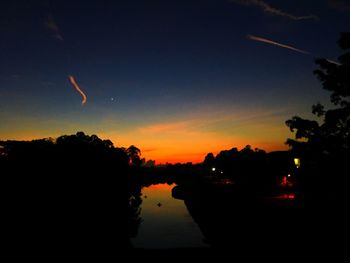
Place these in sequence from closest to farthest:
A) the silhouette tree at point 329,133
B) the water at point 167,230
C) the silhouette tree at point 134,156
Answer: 1. the silhouette tree at point 329,133
2. the water at point 167,230
3. the silhouette tree at point 134,156

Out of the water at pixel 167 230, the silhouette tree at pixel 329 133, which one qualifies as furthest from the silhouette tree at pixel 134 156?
the silhouette tree at pixel 329 133

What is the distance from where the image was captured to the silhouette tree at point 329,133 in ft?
65.7

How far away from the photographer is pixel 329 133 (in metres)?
21.4

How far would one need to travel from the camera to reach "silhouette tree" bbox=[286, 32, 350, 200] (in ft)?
65.7

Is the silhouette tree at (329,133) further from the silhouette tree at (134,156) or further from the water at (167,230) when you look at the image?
the silhouette tree at (134,156)

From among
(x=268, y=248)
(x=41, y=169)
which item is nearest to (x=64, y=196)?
(x=41, y=169)

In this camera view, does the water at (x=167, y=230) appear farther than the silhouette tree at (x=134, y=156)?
No

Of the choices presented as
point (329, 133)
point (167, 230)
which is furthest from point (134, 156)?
point (329, 133)

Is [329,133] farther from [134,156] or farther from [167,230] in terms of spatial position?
[134,156]

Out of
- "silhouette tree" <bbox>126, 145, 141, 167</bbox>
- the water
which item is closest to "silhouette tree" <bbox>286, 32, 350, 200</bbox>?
the water

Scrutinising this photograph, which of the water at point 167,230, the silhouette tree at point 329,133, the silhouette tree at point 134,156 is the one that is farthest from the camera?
the silhouette tree at point 134,156

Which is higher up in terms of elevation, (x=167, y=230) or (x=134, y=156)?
(x=134, y=156)

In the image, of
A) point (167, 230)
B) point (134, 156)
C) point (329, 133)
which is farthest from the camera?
point (134, 156)

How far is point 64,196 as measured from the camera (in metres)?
24.4
